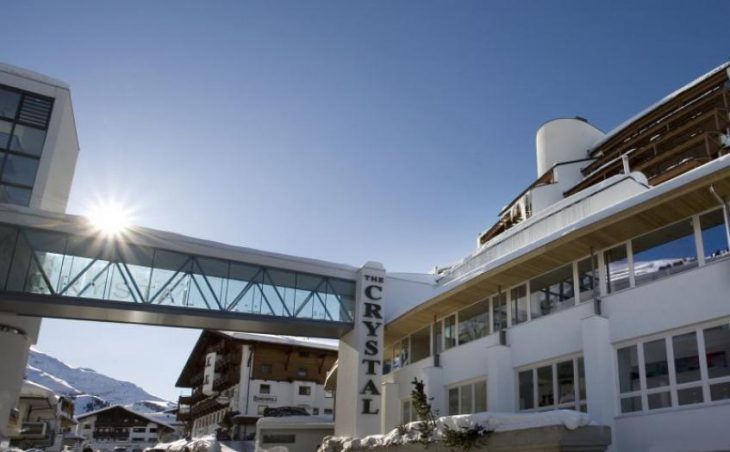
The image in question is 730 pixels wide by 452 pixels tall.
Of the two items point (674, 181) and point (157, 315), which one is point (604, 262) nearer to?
point (674, 181)

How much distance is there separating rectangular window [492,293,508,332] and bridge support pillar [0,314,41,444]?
53.1 ft

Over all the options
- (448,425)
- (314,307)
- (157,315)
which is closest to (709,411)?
(448,425)

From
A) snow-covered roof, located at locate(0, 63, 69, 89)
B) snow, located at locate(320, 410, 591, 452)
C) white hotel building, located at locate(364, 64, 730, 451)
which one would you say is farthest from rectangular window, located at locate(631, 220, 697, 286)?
snow-covered roof, located at locate(0, 63, 69, 89)

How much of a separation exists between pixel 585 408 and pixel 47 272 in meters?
17.0

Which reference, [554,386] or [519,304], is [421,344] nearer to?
[519,304]

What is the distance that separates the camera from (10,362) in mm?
23953

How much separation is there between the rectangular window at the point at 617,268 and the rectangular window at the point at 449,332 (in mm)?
7753

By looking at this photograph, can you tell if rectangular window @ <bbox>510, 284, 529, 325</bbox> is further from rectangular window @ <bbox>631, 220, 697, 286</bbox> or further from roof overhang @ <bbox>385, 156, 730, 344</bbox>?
rectangular window @ <bbox>631, 220, 697, 286</bbox>

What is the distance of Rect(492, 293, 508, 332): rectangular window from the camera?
67.7 ft

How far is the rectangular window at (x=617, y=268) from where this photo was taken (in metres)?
16.5

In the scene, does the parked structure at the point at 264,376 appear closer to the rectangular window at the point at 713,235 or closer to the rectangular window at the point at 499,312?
the rectangular window at the point at 499,312

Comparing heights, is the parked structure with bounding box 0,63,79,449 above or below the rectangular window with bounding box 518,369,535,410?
above

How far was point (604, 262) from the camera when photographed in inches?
676

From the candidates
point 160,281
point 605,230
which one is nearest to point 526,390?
point 605,230
